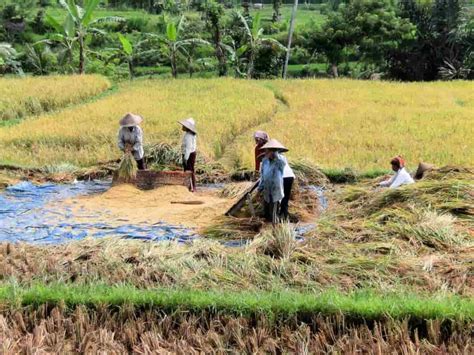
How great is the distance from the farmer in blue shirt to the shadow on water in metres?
0.80

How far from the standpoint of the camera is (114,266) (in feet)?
15.1

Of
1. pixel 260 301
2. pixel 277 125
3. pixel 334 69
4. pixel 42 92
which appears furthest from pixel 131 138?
pixel 334 69

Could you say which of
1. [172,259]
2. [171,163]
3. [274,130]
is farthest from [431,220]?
[274,130]

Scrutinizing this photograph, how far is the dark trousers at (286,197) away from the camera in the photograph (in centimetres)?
608

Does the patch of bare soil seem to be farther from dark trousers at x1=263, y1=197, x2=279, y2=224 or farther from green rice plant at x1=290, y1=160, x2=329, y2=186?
green rice plant at x1=290, y1=160, x2=329, y2=186

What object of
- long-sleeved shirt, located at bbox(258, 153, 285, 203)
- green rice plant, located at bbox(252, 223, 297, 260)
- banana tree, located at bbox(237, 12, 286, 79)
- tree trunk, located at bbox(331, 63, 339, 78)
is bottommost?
tree trunk, located at bbox(331, 63, 339, 78)

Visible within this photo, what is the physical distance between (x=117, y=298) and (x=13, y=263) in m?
1.31

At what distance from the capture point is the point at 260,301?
149 inches

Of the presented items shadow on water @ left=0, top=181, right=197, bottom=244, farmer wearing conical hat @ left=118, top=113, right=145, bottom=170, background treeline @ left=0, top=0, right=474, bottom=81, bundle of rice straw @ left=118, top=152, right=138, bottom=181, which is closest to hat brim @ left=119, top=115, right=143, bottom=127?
farmer wearing conical hat @ left=118, top=113, right=145, bottom=170

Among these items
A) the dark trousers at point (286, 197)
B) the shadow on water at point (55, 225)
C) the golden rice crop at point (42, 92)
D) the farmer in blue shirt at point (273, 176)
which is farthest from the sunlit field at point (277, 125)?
the farmer in blue shirt at point (273, 176)

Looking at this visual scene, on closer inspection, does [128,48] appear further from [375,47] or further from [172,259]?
[172,259]

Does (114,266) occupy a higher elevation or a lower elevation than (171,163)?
higher

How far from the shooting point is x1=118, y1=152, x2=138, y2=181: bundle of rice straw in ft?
24.7

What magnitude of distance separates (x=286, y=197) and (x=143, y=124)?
19.4 feet
